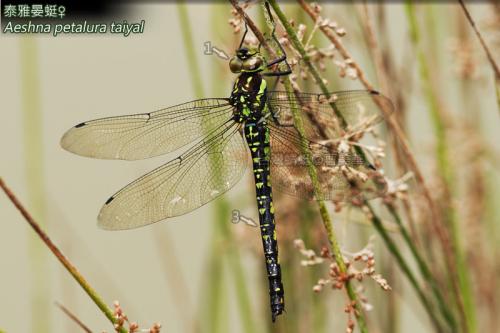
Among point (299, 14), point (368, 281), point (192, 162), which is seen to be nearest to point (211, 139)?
point (192, 162)

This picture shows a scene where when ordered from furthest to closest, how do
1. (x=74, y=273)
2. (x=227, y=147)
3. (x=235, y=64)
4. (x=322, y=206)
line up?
(x=227, y=147), (x=235, y=64), (x=322, y=206), (x=74, y=273)

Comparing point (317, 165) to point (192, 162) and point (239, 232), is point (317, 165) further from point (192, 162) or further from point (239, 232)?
point (239, 232)

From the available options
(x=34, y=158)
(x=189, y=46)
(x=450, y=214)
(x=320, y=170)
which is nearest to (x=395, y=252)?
(x=320, y=170)

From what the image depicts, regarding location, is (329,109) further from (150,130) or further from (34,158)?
(34,158)

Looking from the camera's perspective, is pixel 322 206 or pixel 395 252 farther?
pixel 395 252

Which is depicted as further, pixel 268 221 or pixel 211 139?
pixel 211 139

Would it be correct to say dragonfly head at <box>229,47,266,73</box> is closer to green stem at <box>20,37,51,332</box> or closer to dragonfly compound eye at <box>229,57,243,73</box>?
dragonfly compound eye at <box>229,57,243,73</box>
